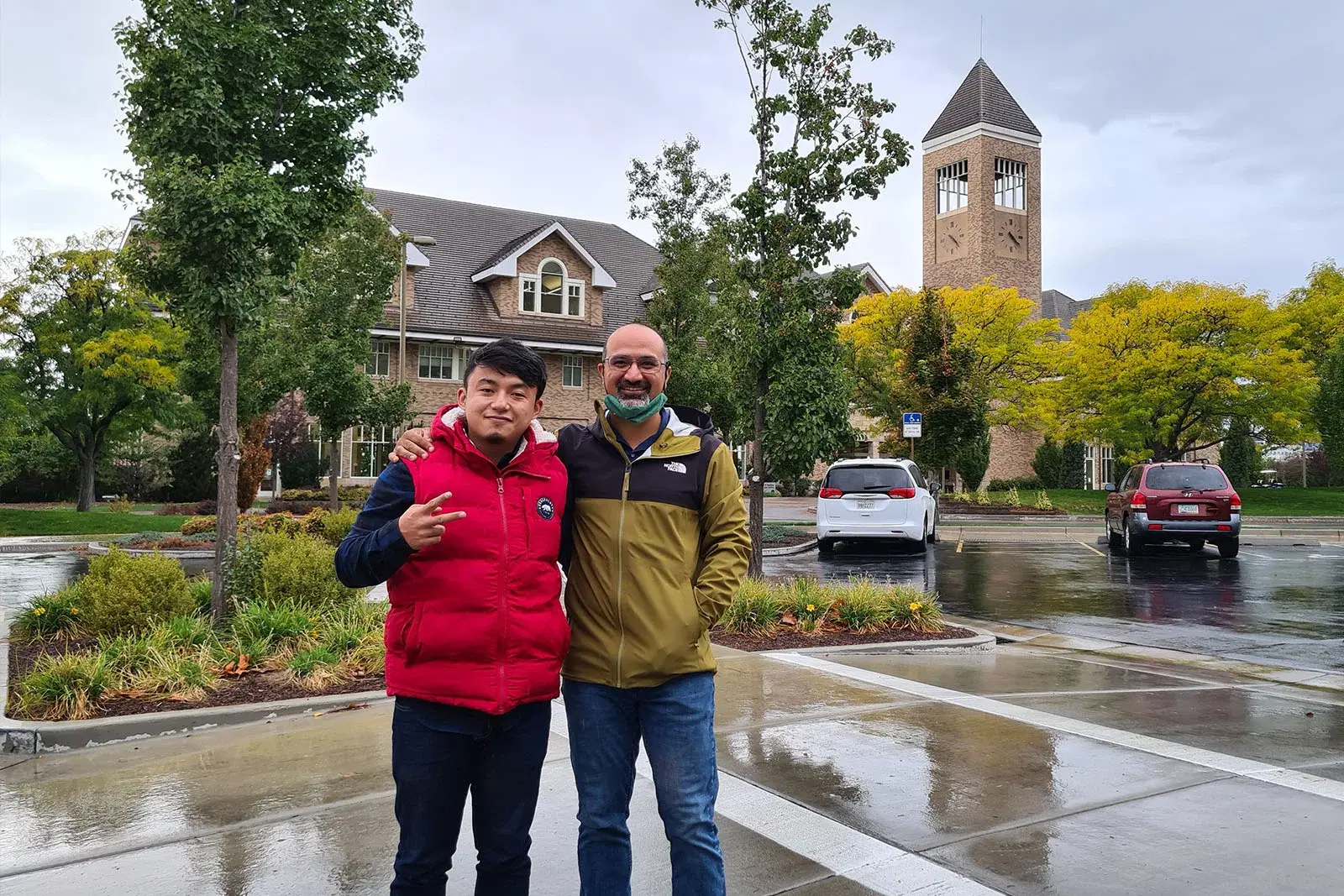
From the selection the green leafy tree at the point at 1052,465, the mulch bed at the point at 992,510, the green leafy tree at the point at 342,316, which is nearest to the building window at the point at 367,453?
the green leafy tree at the point at 342,316

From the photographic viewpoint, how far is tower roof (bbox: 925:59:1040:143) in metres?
53.0

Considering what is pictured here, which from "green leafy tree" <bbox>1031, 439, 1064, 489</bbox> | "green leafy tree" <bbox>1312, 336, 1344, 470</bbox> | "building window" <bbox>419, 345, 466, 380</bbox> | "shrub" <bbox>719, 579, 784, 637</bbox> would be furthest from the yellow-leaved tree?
"shrub" <bbox>719, 579, 784, 637</bbox>

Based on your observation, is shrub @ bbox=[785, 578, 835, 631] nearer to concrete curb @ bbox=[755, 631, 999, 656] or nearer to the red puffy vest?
concrete curb @ bbox=[755, 631, 999, 656]

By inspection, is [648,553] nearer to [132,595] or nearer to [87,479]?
[132,595]

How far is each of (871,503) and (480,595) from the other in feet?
51.8

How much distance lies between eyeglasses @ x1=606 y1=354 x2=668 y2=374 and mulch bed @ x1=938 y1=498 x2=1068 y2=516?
3142 cm

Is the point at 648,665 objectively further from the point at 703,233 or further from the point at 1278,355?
the point at 1278,355

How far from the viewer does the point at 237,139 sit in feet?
28.6

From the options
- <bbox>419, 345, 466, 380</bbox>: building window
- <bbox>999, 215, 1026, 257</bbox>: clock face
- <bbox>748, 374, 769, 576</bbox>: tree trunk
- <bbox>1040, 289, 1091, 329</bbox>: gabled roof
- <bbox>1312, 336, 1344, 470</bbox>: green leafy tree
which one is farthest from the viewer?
<bbox>1040, 289, 1091, 329</bbox>: gabled roof

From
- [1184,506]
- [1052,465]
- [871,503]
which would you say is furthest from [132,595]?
[1052,465]

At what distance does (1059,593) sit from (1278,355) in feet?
86.3

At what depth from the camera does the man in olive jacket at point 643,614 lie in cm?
305

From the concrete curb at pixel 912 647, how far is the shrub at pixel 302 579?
12.7 feet

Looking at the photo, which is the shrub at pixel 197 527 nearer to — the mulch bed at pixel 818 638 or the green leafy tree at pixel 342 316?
the green leafy tree at pixel 342 316
